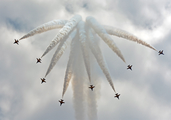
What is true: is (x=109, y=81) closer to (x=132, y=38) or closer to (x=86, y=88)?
(x=132, y=38)

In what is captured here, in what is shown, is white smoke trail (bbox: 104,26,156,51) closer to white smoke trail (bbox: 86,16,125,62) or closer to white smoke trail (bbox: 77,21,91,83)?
white smoke trail (bbox: 86,16,125,62)

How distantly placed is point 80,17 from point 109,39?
15.9 m

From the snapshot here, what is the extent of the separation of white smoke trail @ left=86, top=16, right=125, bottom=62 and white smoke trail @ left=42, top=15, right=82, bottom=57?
4.21 meters

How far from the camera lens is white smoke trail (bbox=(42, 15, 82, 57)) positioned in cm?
5431

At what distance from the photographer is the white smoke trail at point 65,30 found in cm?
5431

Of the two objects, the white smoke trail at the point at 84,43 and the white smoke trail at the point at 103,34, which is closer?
the white smoke trail at the point at 103,34

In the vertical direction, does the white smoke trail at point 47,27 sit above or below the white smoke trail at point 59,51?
above

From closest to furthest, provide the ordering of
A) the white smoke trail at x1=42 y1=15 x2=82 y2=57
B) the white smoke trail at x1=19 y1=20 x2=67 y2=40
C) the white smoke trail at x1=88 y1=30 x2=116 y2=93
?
the white smoke trail at x1=42 y1=15 x2=82 y2=57 → the white smoke trail at x1=19 y1=20 x2=67 y2=40 → the white smoke trail at x1=88 y1=30 x2=116 y2=93

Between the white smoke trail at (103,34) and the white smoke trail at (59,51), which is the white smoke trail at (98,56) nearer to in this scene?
the white smoke trail at (103,34)

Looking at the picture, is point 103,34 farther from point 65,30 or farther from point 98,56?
point 65,30

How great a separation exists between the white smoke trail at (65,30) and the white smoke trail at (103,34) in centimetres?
421

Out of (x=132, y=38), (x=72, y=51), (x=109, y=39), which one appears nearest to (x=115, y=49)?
(x=109, y=39)

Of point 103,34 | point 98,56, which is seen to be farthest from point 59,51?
point 103,34

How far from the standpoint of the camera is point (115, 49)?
56.4 metres
